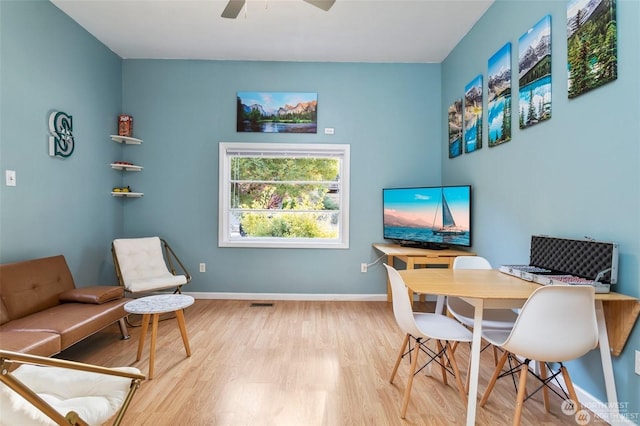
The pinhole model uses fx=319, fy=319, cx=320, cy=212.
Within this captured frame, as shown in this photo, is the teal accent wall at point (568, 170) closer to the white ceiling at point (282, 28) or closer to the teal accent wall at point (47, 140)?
the white ceiling at point (282, 28)

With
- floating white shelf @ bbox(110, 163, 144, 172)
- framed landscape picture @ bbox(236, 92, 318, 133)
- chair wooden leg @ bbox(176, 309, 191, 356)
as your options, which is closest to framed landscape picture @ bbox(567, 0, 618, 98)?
framed landscape picture @ bbox(236, 92, 318, 133)

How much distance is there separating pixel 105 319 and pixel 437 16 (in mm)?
4035

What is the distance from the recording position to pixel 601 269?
171 centimetres

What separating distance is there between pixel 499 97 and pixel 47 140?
4104 mm

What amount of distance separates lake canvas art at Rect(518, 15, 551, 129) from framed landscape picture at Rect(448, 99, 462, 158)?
1.11 meters

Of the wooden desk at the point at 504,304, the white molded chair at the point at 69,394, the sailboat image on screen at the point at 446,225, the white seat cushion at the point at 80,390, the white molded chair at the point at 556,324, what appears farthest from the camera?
the sailboat image on screen at the point at 446,225

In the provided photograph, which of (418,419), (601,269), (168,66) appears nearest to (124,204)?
(168,66)

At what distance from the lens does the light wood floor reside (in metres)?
1.84

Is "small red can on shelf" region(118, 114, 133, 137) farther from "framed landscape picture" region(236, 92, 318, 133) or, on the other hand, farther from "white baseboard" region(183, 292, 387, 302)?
"white baseboard" region(183, 292, 387, 302)

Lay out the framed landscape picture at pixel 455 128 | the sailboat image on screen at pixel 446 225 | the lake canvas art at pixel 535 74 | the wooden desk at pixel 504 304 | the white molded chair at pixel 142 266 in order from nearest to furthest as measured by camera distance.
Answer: the wooden desk at pixel 504 304 < the lake canvas art at pixel 535 74 < the white molded chair at pixel 142 266 < the sailboat image on screen at pixel 446 225 < the framed landscape picture at pixel 455 128

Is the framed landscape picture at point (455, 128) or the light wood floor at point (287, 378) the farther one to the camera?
the framed landscape picture at point (455, 128)

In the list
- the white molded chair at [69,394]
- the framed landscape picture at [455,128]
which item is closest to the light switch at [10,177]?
the white molded chair at [69,394]

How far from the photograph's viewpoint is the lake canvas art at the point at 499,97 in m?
2.67

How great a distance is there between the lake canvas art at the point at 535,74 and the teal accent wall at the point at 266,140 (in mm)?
1741
